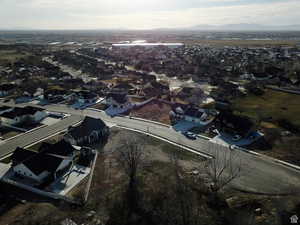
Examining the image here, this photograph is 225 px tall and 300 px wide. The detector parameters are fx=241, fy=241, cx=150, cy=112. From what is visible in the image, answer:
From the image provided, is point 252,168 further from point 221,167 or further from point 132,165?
point 132,165

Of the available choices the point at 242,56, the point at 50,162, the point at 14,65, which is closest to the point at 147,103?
the point at 50,162

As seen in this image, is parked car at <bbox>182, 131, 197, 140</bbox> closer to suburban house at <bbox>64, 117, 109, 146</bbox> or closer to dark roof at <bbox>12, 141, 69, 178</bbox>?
suburban house at <bbox>64, 117, 109, 146</bbox>

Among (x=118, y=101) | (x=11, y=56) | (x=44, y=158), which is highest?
(x=11, y=56)

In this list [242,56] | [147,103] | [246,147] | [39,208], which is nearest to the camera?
[39,208]

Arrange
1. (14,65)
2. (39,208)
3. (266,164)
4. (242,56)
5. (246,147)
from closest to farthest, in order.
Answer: (39,208)
(266,164)
(246,147)
(14,65)
(242,56)

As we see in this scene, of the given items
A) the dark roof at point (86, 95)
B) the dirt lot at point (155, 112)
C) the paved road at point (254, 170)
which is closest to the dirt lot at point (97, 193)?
the paved road at point (254, 170)

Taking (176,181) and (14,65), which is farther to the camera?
(14,65)

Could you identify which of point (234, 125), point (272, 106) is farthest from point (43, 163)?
point (272, 106)

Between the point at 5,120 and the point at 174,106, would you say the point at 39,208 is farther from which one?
the point at 174,106
